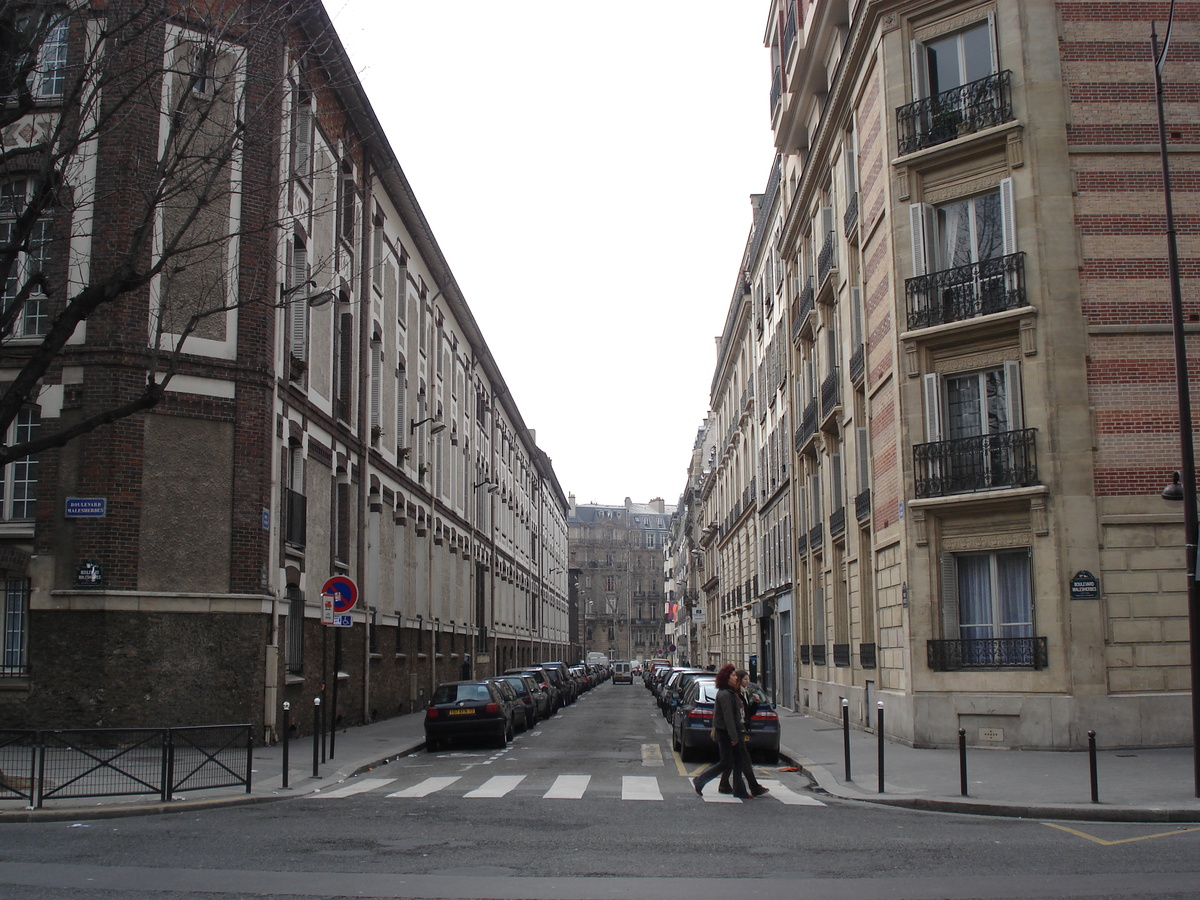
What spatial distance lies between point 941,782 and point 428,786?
6.69 metres

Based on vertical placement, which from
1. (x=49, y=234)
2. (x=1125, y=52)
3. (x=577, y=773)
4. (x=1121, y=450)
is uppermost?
(x=1125, y=52)

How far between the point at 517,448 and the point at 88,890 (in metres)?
59.0

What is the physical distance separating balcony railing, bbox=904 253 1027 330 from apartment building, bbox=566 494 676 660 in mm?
107316

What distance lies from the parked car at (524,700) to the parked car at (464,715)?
4.01m

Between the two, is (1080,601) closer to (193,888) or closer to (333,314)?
(193,888)

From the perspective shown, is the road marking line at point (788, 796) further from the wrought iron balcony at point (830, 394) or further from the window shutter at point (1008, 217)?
the wrought iron balcony at point (830, 394)

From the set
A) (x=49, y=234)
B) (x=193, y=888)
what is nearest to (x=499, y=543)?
(x=49, y=234)

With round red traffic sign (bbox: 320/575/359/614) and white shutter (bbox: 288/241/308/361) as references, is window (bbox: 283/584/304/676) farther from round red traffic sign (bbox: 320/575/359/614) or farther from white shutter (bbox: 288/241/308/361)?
white shutter (bbox: 288/241/308/361)

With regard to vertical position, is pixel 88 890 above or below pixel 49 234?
below

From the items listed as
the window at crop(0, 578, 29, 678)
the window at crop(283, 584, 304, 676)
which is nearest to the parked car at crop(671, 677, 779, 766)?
the window at crop(283, 584, 304, 676)

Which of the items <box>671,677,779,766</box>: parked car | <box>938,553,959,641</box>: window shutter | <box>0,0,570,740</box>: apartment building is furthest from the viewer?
<box>938,553,959,641</box>: window shutter

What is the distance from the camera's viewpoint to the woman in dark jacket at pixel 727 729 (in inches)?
535

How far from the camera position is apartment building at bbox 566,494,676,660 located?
433 ft

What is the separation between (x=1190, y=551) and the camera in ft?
44.2
